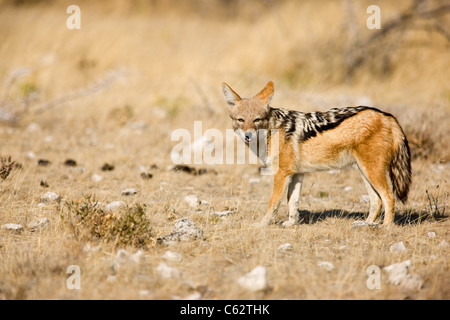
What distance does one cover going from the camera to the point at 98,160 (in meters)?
8.10

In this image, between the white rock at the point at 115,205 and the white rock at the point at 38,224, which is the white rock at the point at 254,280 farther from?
the white rock at the point at 38,224

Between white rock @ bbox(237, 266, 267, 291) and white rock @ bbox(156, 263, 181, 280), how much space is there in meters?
0.53

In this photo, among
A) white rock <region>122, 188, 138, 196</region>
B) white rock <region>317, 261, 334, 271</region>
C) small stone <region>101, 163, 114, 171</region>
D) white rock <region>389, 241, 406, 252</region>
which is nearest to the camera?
white rock <region>317, 261, 334, 271</region>

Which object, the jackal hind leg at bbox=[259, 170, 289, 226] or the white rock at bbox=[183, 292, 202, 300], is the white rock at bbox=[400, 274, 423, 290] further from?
the jackal hind leg at bbox=[259, 170, 289, 226]

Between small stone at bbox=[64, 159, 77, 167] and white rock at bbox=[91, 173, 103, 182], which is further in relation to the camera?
small stone at bbox=[64, 159, 77, 167]

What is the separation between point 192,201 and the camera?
607cm

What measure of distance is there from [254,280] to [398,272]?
4.11ft

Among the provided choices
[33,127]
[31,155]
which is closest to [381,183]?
[31,155]

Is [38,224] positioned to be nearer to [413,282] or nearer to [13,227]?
[13,227]

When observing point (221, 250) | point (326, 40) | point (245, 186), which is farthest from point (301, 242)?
point (326, 40)

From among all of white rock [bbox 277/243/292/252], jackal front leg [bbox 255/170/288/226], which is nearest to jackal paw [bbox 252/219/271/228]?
jackal front leg [bbox 255/170/288/226]

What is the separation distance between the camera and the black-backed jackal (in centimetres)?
542

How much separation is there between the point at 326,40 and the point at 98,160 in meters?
8.73
